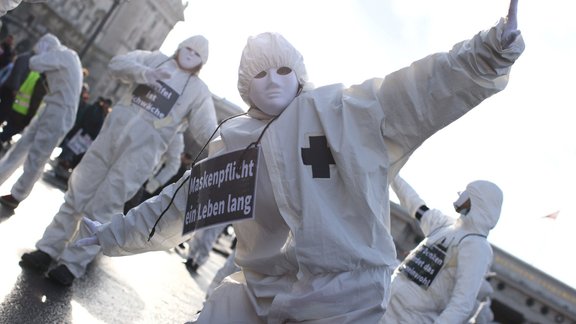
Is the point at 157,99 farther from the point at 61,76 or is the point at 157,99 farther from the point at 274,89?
the point at 274,89

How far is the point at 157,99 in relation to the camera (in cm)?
564

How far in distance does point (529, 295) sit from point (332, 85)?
7970 centimetres

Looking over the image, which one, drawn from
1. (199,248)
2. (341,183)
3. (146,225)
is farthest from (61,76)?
(341,183)

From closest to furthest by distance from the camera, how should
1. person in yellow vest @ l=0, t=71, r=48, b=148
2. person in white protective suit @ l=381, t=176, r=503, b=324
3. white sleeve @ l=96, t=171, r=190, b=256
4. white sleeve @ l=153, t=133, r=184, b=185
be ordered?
1. white sleeve @ l=96, t=171, r=190, b=256
2. person in white protective suit @ l=381, t=176, r=503, b=324
3. person in yellow vest @ l=0, t=71, r=48, b=148
4. white sleeve @ l=153, t=133, r=184, b=185

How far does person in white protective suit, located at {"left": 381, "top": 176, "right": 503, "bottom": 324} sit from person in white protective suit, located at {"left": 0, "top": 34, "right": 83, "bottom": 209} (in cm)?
375

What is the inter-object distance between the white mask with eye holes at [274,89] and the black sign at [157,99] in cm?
270

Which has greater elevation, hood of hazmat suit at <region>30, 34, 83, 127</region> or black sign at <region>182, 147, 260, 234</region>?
black sign at <region>182, 147, 260, 234</region>

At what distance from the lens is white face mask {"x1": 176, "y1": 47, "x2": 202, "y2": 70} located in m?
5.84

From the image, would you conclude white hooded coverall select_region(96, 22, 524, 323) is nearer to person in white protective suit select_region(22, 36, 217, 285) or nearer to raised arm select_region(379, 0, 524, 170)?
raised arm select_region(379, 0, 524, 170)

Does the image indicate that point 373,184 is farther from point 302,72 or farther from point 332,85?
point 302,72

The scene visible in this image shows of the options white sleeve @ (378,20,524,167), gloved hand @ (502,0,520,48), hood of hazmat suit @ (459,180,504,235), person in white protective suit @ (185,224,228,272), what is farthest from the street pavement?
gloved hand @ (502,0,520,48)

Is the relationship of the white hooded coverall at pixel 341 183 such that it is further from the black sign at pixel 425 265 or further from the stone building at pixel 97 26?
the stone building at pixel 97 26

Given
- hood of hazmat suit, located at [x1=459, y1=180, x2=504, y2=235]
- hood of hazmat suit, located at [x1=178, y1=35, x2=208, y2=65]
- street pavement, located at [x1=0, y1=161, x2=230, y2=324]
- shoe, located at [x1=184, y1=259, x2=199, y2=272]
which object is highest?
hood of hazmat suit, located at [x1=178, y1=35, x2=208, y2=65]

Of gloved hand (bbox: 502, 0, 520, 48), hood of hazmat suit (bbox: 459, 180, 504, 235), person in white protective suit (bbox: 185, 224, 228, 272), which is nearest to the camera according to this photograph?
gloved hand (bbox: 502, 0, 520, 48)
